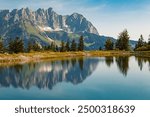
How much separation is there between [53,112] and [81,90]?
64.1ft

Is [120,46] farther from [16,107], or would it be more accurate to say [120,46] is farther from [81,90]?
[16,107]

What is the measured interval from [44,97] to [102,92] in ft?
26.0

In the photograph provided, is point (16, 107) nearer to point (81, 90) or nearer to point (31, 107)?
point (31, 107)

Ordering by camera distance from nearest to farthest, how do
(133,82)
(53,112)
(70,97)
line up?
(53,112)
(70,97)
(133,82)

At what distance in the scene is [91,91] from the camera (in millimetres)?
40500

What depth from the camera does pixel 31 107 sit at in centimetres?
2375

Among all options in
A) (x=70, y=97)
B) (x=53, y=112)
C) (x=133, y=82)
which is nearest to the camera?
(x=53, y=112)

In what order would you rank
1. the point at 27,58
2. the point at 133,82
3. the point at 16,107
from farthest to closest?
the point at 27,58 → the point at 133,82 → the point at 16,107

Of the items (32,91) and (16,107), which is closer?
(16,107)

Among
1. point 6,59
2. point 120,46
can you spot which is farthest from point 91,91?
point 120,46

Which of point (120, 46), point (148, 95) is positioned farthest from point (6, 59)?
point (120, 46)

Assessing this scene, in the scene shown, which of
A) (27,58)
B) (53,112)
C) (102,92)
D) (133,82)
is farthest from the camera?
(27,58)

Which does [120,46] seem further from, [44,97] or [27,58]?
[44,97]

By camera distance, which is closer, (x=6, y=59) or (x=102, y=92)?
(x=102, y=92)
